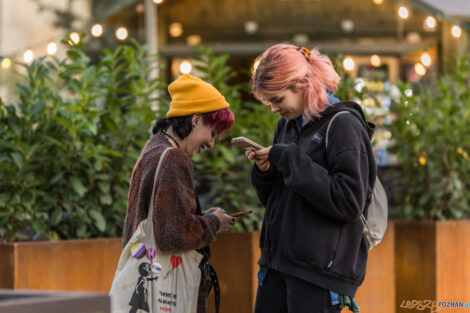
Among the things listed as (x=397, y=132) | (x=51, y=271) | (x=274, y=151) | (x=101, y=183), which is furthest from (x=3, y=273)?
(x=397, y=132)

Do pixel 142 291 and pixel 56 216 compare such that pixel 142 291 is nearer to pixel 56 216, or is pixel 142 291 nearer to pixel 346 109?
pixel 346 109

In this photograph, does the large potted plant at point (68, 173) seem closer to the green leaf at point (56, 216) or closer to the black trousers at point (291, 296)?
the green leaf at point (56, 216)

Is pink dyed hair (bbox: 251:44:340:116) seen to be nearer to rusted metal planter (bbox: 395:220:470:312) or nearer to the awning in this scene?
rusted metal planter (bbox: 395:220:470:312)

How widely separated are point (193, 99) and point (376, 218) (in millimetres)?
861

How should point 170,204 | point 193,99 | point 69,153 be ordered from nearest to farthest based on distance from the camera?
1. point 170,204
2. point 193,99
3. point 69,153

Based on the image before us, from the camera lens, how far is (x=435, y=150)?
573 cm

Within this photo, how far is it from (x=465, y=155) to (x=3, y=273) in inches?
129

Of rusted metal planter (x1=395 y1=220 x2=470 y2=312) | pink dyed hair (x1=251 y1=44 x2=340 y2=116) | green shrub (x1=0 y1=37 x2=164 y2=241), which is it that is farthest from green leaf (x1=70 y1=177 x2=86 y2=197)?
rusted metal planter (x1=395 y1=220 x2=470 y2=312)

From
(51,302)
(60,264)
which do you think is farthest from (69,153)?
(51,302)

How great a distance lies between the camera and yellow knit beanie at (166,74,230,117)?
322cm

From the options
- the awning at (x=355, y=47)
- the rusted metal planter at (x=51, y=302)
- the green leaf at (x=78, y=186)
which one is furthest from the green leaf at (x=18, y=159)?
the awning at (x=355, y=47)

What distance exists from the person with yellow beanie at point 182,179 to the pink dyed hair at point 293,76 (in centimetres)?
30

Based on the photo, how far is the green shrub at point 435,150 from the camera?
5656 millimetres

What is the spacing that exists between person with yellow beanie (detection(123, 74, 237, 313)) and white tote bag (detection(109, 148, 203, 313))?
0.13ft
